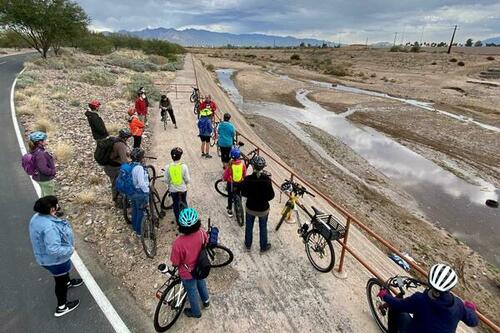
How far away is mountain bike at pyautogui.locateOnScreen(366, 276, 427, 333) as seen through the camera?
15.2 feet

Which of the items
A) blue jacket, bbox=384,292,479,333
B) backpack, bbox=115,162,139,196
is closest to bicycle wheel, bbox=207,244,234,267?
backpack, bbox=115,162,139,196

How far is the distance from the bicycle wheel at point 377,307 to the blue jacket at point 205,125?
7.89 metres

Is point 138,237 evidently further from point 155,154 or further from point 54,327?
point 155,154

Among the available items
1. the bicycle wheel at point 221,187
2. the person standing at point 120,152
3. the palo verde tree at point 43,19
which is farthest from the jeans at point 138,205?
the palo verde tree at point 43,19

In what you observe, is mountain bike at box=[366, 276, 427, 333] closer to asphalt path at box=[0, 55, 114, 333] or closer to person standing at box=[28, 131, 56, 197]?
asphalt path at box=[0, 55, 114, 333]

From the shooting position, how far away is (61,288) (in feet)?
16.6

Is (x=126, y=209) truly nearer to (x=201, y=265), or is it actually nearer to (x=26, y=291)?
(x=26, y=291)

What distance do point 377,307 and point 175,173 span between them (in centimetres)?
479

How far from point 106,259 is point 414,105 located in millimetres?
34484

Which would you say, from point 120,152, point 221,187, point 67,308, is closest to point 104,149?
point 120,152

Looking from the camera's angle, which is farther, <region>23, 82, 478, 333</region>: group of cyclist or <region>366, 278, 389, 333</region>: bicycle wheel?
<region>366, 278, 389, 333</region>: bicycle wheel

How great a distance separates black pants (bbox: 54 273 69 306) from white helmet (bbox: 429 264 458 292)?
5.29 m

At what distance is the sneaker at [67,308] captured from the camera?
5.17m

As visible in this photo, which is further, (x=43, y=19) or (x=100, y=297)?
(x=43, y=19)
